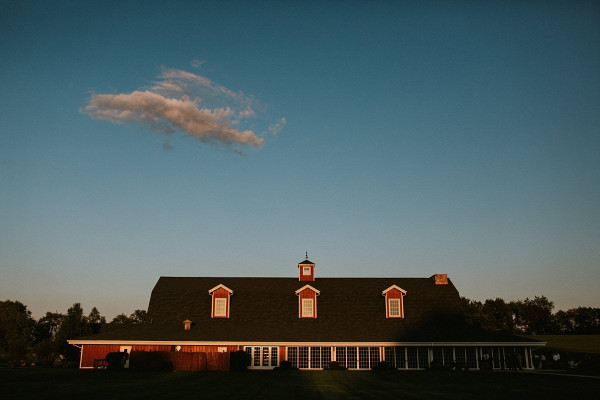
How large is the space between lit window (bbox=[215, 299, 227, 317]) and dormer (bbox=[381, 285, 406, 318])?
15338mm

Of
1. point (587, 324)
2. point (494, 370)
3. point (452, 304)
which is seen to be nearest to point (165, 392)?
point (494, 370)

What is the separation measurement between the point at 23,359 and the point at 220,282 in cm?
1963

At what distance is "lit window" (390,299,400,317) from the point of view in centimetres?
4688

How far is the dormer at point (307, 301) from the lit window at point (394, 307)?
7.11 meters

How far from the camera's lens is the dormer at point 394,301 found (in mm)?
46875

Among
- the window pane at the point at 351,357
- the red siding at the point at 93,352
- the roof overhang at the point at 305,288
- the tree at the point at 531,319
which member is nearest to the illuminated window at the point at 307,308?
the roof overhang at the point at 305,288

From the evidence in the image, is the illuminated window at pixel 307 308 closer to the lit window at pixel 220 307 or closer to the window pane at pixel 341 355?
the window pane at pixel 341 355

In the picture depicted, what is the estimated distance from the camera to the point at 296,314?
4691 centimetres

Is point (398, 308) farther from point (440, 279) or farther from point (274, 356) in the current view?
point (274, 356)

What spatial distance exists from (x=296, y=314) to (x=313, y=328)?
307cm

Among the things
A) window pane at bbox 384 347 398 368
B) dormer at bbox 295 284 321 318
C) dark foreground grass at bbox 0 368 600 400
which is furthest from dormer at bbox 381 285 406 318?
dark foreground grass at bbox 0 368 600 400

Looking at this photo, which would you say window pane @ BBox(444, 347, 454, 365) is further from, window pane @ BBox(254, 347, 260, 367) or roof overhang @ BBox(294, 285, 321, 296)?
window pane @ BBox(254, 347, 260, 367)

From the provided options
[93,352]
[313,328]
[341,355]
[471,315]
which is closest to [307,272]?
[313,328]

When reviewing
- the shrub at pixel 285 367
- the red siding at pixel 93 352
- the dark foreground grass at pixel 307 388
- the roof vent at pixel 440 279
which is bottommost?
the shrub at pixel 285 367
